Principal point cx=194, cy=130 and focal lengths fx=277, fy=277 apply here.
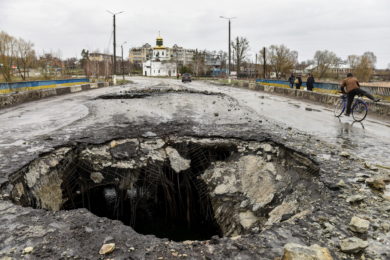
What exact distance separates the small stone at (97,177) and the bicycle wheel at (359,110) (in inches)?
322

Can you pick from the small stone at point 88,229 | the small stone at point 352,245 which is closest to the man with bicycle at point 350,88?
the small stone at point 352,245

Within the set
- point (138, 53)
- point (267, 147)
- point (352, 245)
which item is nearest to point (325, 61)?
point (267, 147)

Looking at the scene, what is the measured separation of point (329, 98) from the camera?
14.6 meters

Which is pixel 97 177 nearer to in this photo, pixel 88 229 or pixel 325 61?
pixel 88 229

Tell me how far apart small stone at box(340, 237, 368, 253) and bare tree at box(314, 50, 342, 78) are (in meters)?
57.9

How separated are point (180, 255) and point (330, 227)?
1475mm

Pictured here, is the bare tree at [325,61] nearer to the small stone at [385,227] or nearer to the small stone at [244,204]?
the small stone at [244,204]

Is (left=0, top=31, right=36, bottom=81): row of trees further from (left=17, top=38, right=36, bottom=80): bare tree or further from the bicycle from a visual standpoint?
the bicycle

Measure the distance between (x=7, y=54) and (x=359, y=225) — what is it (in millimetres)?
35969

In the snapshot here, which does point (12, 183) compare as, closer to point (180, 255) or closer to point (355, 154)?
point (180, 255)

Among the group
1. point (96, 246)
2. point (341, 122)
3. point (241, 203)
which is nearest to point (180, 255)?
point (96, 246)

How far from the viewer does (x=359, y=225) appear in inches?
102

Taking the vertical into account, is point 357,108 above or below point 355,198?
above

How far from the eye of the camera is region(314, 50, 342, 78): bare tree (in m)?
55.1
